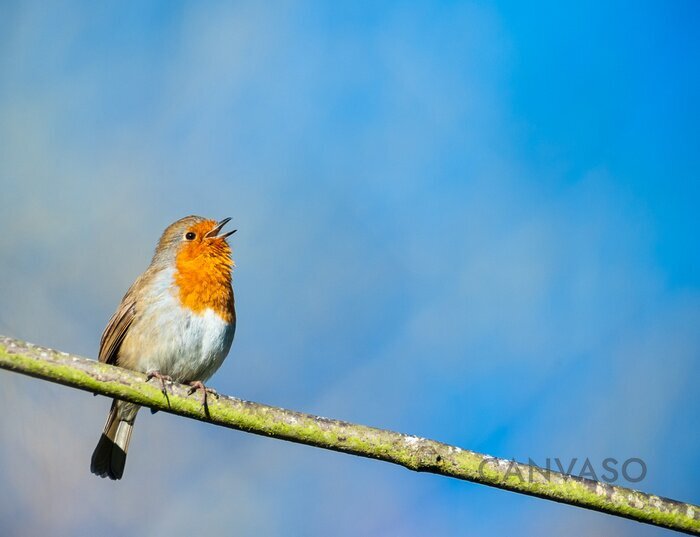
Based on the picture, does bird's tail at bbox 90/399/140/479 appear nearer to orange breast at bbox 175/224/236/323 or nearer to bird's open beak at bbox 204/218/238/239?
orange breast at bbox 175/224/236/323

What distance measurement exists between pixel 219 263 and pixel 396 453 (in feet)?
7.74

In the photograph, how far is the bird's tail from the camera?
4949 mm

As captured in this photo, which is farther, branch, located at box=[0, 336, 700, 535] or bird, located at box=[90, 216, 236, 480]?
bird, located at box=[90, 216, 236, 480]

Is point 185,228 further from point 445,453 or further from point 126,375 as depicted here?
point 445,453

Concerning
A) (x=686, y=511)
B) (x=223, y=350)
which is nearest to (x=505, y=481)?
(x=686, y=511)

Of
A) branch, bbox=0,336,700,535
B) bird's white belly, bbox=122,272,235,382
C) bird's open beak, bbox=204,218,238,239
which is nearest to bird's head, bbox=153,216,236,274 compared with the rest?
bird's open beak, bbox=204,218,238,239

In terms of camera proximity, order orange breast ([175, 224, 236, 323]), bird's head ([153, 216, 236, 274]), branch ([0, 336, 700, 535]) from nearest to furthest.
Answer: branch ([0, 336, 700, 535]) < orange breast ([175, 224, 236, 323]) < bird's head ([153, 216, 236, 274])

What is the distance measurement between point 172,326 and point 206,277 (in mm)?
389

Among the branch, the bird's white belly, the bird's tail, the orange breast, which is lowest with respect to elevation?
the branch

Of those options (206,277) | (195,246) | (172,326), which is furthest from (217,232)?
(172,326)

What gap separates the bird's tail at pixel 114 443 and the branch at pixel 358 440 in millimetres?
1442

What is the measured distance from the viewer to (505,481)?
3.17 metres

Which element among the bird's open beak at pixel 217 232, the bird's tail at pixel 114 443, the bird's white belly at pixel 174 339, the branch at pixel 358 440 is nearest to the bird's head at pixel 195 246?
the bird's open beak at pixel 217 232

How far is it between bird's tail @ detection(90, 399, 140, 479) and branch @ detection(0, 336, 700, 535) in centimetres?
144
